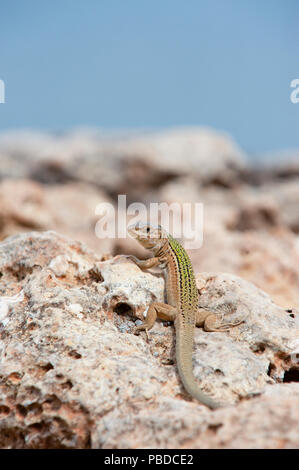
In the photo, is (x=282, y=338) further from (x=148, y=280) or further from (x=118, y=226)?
(x=118, y=226)

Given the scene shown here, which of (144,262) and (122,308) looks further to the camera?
(144,262)

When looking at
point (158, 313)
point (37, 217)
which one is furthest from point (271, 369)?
point (37, 217)

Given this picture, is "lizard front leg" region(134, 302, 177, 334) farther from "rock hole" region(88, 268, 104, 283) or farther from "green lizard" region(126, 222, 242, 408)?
"rock hole" region(88, 268, 104, 283)

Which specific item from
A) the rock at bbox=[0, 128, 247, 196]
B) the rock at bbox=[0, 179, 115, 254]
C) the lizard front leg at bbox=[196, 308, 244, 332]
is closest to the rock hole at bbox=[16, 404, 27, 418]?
the lizard front leg at bbox=[196, 308, 244, 332]

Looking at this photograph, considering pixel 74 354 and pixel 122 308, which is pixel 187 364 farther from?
pixel 122 308

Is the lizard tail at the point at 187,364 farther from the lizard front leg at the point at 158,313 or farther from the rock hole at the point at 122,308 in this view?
the rock hole at the point at 122,308

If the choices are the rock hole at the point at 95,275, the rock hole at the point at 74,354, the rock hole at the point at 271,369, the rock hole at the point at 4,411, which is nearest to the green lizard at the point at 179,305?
the rock hole at the point at 271,369

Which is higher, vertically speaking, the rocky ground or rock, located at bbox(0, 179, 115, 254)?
rock, located at bbox(0, 179, 115, 254)
